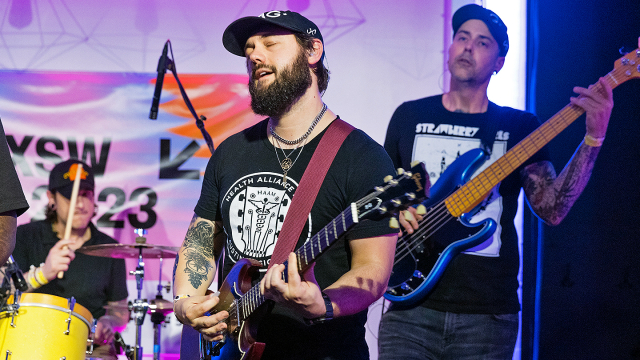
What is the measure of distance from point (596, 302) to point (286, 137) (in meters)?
2.33

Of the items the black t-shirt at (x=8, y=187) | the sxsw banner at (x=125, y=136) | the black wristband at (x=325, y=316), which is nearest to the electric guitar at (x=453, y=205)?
the black wristband at (x=325, y=316)

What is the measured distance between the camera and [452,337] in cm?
299

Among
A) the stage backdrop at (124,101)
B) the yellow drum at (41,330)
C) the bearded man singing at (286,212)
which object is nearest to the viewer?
the bearded man singing at (286,212)

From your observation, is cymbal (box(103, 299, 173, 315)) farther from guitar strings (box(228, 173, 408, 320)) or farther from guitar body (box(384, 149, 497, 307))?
guitar strings (box(228, 173, 408, 320))

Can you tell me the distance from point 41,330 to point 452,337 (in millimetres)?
2561

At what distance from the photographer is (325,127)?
252 cm

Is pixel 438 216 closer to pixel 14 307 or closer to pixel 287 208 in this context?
pixel 287 208

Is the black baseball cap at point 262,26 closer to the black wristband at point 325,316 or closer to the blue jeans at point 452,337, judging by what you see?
the black wristband at point 325,316

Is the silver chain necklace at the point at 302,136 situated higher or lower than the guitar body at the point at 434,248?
higher

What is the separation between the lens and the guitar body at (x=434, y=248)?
3.04m

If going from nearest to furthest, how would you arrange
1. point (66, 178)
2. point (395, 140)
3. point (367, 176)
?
point (367, 176) → point (395, 140) → point (66, 178)

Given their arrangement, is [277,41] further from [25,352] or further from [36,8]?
[36,8]

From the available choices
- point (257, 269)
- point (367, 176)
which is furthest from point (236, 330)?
point (367, 176)

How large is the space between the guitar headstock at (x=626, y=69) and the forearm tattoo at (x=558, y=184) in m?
0.42
